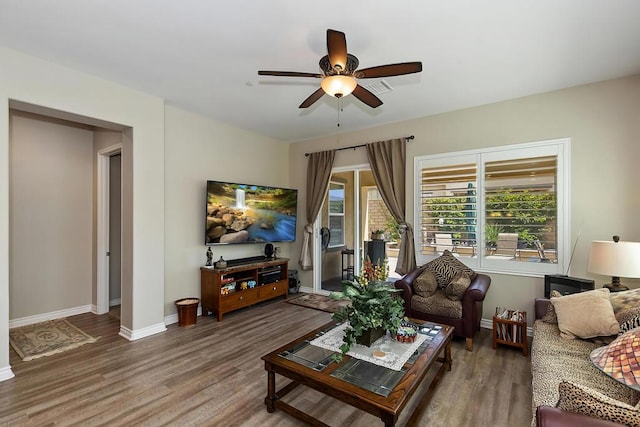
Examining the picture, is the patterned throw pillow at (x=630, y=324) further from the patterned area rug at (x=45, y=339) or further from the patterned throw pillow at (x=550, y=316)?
the patterned area rug at (x=45, y=339)

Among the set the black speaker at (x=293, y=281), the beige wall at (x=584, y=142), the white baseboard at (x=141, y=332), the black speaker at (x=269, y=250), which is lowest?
the white baseboard at (x=141, y=332)

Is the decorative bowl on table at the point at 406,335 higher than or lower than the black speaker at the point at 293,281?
higher

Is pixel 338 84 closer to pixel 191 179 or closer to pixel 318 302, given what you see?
pixel 191 179

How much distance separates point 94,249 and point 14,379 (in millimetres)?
2231

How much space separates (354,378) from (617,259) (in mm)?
2547

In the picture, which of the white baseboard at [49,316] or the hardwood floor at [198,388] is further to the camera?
the white baseboard at [49,316]

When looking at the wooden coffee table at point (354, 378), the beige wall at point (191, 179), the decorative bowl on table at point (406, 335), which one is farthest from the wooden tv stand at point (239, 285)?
the decorative bowl on table at point (406, 335)

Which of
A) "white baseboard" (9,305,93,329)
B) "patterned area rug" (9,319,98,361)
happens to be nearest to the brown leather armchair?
"patterned area rug" (9,319,98,361)

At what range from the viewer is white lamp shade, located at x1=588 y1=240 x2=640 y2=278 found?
251 centimetres

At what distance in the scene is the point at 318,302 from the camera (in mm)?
4863

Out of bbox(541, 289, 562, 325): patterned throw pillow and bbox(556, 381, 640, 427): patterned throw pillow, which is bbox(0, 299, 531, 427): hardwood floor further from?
bbox(556, 381, 640, 427): patterned throw pillow

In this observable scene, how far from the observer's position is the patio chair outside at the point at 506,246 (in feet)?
12.0

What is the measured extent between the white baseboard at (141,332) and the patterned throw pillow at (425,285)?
3.14 m

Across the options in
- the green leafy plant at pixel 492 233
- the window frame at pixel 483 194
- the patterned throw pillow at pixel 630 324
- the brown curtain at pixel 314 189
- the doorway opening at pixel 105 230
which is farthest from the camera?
the brown curtain at pixel 314 189
